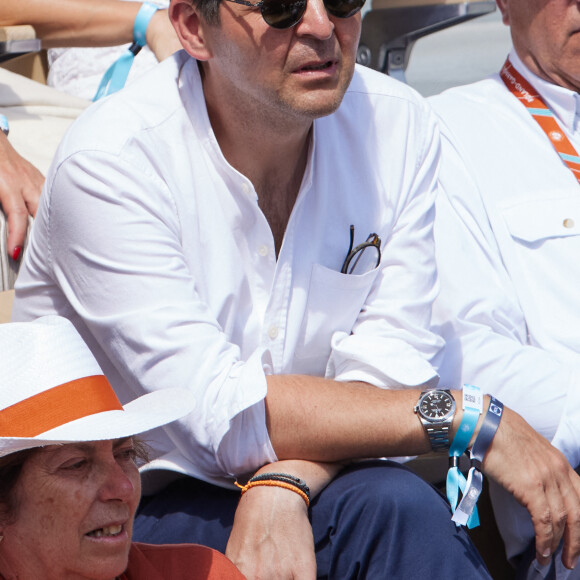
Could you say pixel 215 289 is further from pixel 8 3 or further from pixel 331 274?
pixel 8 3

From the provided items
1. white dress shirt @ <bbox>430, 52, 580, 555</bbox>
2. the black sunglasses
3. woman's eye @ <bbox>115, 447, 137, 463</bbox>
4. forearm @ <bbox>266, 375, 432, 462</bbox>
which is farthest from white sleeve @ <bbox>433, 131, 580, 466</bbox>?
woman's eye @ <bbox>115, 447, 137, 463</bbox>

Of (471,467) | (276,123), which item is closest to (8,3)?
(276,123)

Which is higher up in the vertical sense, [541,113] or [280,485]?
[541,113]

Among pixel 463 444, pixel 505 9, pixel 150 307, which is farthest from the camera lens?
pixel 505 9

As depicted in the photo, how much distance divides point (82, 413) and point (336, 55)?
1.02 m

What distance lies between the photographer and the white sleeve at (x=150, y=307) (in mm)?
2070

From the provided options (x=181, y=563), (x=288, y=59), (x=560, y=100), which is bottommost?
(x=181, y=563)

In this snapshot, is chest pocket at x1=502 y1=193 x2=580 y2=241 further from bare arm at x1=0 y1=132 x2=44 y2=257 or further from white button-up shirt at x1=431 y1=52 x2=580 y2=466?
bare arm at x1=0 y1=132 x2=44 y2=257

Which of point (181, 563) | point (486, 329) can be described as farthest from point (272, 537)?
point (486, 329)

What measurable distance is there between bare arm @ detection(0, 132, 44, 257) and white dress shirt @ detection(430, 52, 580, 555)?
3.53ft

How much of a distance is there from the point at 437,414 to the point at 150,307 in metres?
0.61

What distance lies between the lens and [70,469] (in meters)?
1.63

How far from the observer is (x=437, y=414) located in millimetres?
2160

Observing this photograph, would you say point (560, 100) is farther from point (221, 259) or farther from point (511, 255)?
point (221, 259)
